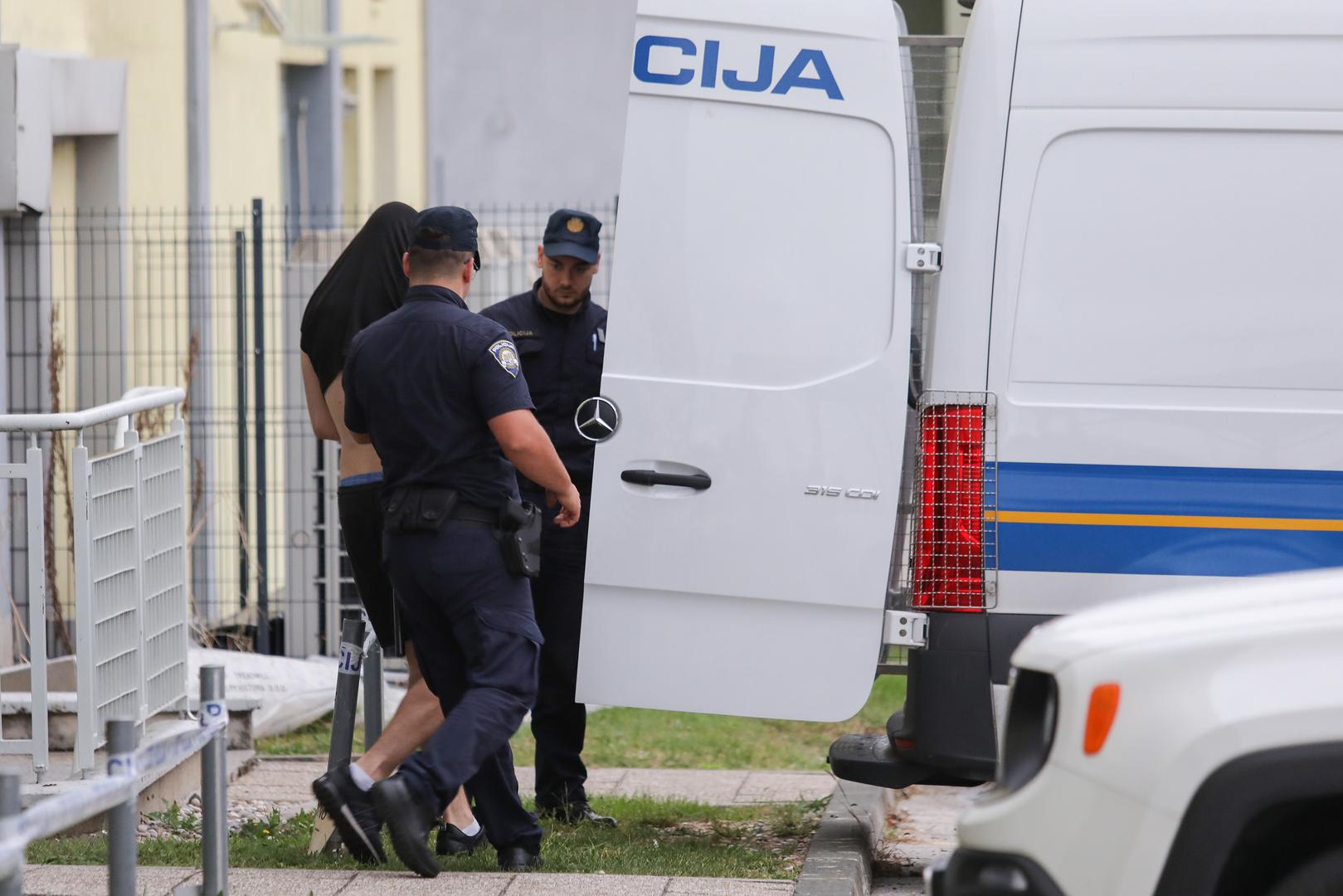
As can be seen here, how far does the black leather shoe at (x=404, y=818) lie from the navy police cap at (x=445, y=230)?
1477 millimetres

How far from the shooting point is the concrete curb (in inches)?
200

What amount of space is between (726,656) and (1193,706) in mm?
2273

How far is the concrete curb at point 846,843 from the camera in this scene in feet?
16.6

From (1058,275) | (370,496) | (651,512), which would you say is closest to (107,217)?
(370,496)

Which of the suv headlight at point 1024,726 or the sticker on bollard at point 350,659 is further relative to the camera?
the sticker on bollard at point 350,659

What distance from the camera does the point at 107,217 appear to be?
391 inches

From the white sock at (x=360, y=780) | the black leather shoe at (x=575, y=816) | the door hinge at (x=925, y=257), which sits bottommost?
the black leather shoe at (x=575, y=816)

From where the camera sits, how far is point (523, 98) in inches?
928

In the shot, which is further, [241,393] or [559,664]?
[241,393]

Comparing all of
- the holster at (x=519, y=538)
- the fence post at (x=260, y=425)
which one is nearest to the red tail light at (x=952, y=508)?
the holster at (x=519, y=538)

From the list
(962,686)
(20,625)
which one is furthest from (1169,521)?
(20,625)

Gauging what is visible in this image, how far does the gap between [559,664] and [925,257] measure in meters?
1.99

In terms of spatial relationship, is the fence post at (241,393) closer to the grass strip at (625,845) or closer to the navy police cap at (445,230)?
the grass strip at (625,845)

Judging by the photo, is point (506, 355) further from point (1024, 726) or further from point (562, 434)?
point (1024, 726)
